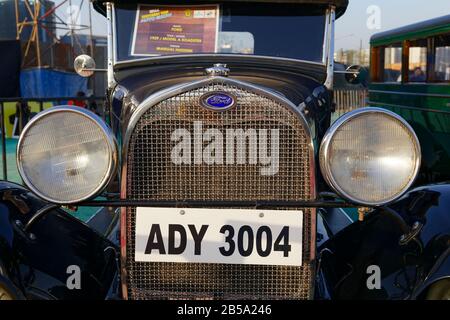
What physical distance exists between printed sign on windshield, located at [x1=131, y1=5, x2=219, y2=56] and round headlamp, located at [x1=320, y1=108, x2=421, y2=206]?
119 centimetres

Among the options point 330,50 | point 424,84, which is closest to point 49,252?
point 330,50

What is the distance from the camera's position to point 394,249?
241 centimetres

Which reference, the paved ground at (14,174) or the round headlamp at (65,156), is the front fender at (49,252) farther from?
the paved ground at (14,174)

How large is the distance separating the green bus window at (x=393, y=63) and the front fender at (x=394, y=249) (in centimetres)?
643

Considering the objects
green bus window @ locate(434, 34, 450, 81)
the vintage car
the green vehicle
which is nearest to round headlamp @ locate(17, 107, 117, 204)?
the vintage car

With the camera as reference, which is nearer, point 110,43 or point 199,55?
point 199,55

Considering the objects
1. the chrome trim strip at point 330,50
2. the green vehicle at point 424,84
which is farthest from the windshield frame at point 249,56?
the green vehicle at point 424,84

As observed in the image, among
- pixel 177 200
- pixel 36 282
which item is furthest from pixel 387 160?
pixel 36 282

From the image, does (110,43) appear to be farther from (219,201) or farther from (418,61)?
(418,61)

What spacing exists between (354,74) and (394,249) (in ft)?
5.18

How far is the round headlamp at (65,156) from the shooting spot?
2074mm

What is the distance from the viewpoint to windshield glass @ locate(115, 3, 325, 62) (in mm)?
3006

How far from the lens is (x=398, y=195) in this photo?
6.84 feet
